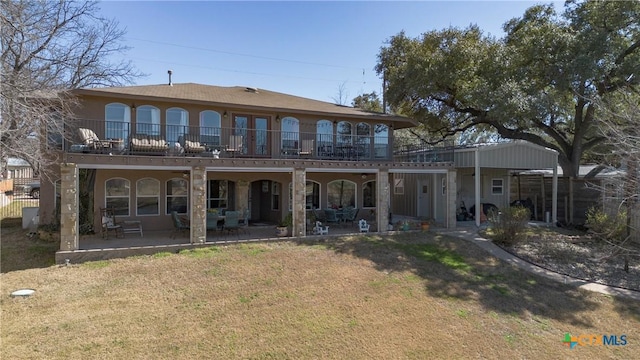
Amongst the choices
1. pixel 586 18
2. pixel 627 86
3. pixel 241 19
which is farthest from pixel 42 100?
pixel 627 86

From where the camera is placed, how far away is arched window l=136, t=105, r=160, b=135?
12711 millimetres

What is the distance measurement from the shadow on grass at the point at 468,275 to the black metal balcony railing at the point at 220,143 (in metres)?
4.47

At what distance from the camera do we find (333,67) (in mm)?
30906

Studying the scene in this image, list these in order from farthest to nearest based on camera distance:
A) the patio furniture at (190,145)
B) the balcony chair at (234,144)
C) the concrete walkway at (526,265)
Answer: the balcony chair at (234,144) → the patio furniture at (190,145) → the concrete walkway at (526,265)

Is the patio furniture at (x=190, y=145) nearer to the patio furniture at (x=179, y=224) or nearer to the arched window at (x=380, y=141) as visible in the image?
the patio furniture at (x=179, y=224)

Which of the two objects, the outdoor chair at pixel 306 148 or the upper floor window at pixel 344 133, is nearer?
the outdoor chair at pixel 306 148

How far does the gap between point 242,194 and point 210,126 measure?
3.11 metres

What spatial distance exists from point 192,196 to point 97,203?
Answer: 14.6 feet

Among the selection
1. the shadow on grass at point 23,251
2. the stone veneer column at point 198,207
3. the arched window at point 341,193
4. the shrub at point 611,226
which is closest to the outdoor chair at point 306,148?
the arched window at point 341,193

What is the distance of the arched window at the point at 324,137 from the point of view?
15.2 metres

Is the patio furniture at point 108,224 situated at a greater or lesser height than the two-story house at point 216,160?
lesser

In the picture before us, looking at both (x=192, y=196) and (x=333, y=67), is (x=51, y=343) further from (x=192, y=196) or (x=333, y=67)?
(x=333, y=67)

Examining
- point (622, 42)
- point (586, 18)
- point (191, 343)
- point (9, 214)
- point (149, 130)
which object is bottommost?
point (191, 343)

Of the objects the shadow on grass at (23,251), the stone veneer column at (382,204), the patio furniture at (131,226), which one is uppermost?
the stone veneer column at (382,204)
